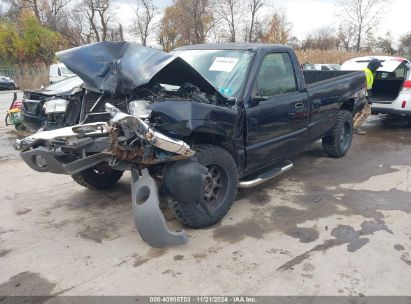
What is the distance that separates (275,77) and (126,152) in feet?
7.44

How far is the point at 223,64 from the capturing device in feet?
15.0

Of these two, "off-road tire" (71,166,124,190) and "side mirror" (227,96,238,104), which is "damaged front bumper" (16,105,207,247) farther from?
"off-road tire" (71,166,124,190)

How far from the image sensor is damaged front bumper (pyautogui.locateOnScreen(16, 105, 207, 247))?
3248 millimetres

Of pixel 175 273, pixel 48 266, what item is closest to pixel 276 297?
pixel 175 273

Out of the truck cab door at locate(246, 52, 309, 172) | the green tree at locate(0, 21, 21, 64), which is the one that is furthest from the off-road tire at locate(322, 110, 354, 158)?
the green tree at locate(0, 21, 21, 64)

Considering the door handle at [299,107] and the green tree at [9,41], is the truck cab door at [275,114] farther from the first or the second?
the green tree at [9,41]

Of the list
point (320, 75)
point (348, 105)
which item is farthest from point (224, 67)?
point (320, 75)

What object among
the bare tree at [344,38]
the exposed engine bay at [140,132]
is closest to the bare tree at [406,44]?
the bare tree at [344,38]

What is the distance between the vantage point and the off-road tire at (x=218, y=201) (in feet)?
12.3

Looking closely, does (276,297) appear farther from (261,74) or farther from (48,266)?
(261,74)

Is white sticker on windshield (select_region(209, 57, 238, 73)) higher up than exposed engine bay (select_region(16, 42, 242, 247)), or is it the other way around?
white sticker on windshield (select_region(209, 57, 238, 73))

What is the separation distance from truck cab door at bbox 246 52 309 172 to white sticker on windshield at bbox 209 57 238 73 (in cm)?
32

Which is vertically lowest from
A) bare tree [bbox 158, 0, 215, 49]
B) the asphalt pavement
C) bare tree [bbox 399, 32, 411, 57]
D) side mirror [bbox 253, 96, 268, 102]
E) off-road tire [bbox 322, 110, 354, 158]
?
the asphalt pavement

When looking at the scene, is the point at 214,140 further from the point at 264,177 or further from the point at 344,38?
the point at 344,38
